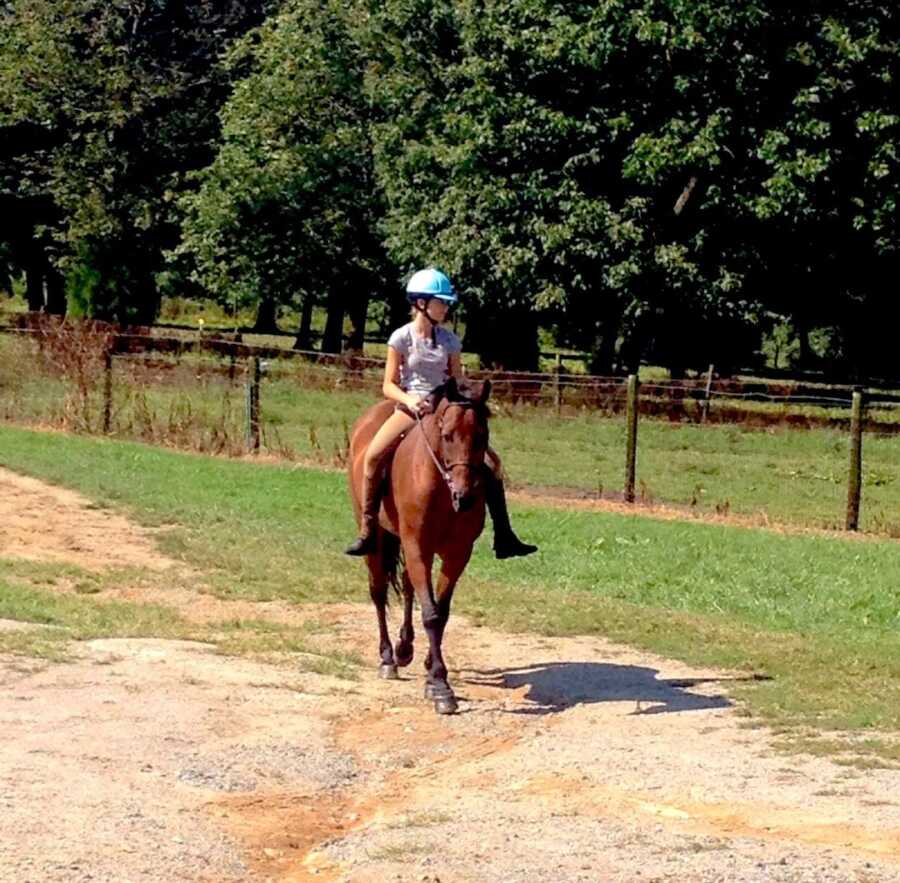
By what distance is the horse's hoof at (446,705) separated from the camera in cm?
1047

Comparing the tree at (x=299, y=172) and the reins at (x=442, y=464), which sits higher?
the tree at (x=299, y=172)

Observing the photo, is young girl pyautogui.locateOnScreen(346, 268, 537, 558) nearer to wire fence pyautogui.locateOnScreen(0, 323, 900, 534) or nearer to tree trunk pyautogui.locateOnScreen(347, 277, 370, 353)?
wire fence pyautogui.locateOnScreen(0, 323, 900, 534)

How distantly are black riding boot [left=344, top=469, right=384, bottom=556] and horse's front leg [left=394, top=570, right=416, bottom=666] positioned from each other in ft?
1.21

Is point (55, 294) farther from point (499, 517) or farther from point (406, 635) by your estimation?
point (499, 517)

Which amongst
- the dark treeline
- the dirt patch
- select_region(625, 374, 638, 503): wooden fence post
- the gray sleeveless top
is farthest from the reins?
the dark treeline

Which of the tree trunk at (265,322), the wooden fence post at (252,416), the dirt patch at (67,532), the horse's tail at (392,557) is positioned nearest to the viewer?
the horse's tail at (392,557)

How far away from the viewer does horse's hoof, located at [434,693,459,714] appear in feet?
34.3

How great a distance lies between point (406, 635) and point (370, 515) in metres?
0.89

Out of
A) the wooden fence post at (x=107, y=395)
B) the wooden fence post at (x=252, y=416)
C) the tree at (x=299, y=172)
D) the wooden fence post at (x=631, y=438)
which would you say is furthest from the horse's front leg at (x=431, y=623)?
the tree at (x=299, y=172)

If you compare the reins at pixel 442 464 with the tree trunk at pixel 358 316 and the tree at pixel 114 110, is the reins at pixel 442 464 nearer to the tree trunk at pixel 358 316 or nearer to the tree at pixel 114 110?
the tree trunk at pixel 358 316

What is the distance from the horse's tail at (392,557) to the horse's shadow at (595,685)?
884 mm

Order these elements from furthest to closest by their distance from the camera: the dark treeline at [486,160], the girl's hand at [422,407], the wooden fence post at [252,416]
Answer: the dark treeline at [486,160], the wooden fence post at [252,416], the girl's hand at [422,407]

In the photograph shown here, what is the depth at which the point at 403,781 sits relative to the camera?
8.88 metres

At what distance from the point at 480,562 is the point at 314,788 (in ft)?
30.6
